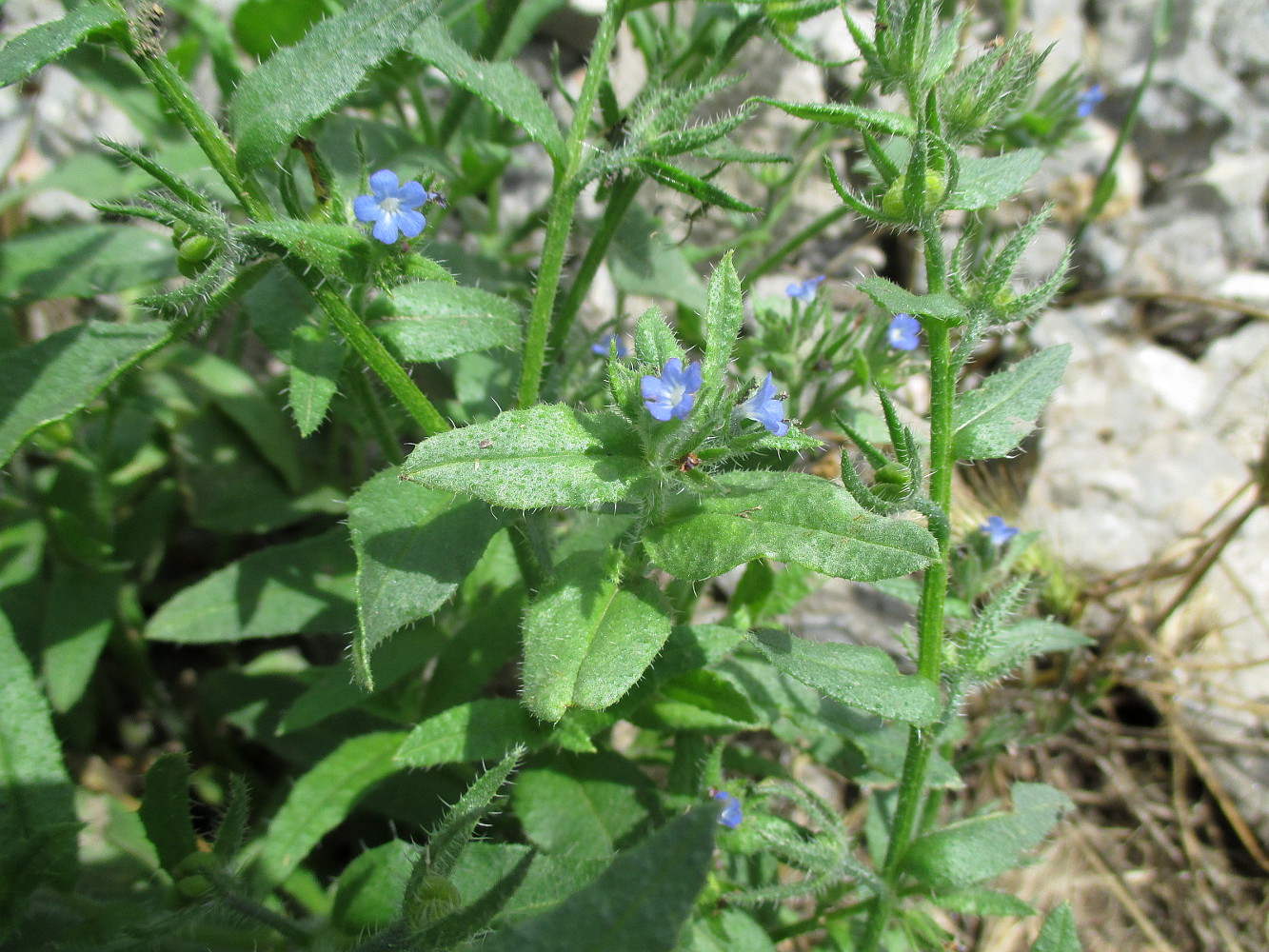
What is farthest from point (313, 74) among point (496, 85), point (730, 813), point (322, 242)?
point (730, 813)

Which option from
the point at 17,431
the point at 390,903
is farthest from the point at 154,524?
the point at 390,903

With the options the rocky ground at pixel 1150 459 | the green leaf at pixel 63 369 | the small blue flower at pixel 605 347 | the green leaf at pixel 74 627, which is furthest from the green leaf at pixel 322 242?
the green leaf at pixel 74 627

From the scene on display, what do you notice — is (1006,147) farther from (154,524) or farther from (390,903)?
(154,524)

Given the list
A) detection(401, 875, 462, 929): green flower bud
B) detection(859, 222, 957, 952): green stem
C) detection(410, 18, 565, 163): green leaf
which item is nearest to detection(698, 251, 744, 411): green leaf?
detection(859, 222, 957, 952): green stem

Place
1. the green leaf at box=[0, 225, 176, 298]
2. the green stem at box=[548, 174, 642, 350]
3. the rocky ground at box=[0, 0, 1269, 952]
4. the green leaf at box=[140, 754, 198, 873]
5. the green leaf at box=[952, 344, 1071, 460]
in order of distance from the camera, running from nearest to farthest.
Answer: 1. the green leaf at box=[952, 344, 1071, 460]
2. the green leaf at box=[140, 754, 198, 873]
3. the green stem at box=[548, 174, 642, 350]
4. the green leaf at box=[0, 225, 176, 298]
5. the rocky ground at box=[0, 0, 1269, 952]

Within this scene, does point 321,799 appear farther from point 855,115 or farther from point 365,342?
point 855,115

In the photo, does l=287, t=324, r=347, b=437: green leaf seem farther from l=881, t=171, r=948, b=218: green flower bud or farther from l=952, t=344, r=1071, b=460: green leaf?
l=952, t=344, r=1071, b=460: green leaf
